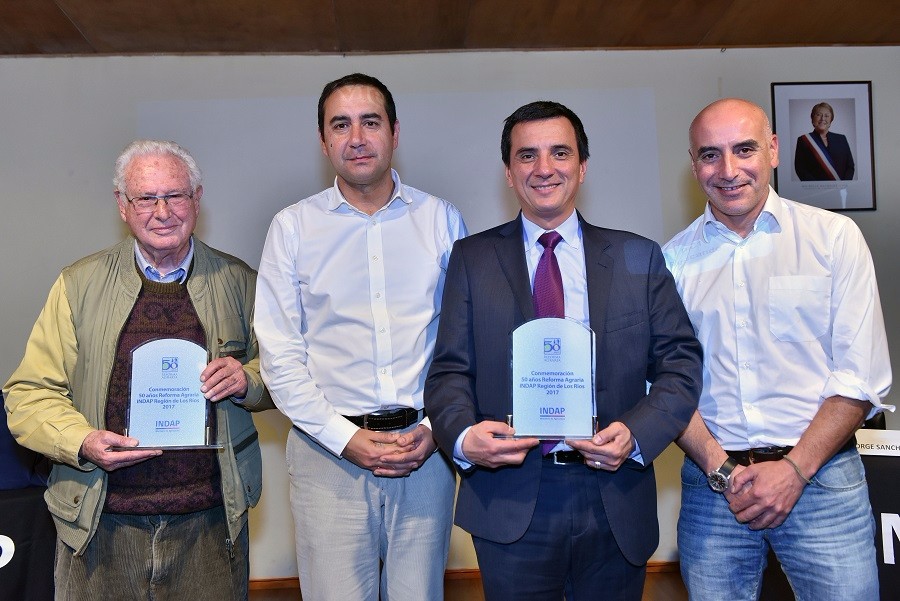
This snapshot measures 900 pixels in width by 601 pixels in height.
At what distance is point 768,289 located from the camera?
6.92 ft

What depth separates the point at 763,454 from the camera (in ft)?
6.74

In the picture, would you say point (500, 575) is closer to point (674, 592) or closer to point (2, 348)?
point (674, 592)

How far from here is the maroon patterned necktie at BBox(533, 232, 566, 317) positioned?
2.02 metres

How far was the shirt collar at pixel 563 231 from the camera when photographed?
2137mm

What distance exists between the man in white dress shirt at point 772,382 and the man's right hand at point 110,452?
1.52 meters

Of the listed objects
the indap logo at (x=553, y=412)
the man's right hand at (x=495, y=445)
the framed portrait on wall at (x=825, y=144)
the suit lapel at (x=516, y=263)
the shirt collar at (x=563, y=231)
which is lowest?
the man's right hand at (x=495, y=445)

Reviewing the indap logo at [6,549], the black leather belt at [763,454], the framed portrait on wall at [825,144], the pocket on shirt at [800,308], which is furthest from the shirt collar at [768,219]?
the indap logo at [6,549]

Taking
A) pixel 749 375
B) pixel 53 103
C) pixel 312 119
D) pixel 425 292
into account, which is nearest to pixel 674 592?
pixel 749 375

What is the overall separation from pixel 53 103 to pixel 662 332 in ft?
11.6

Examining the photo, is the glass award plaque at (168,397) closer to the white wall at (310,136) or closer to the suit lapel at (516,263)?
the suit lapel at (516,263)

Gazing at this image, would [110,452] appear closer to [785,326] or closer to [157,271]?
[157,271]

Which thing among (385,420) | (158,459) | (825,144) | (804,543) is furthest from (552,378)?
(825,144)

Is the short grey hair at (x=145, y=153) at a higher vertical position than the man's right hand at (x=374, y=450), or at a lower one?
higher

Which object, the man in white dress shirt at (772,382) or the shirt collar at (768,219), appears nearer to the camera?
the man in white dress shirt at (772,382)
